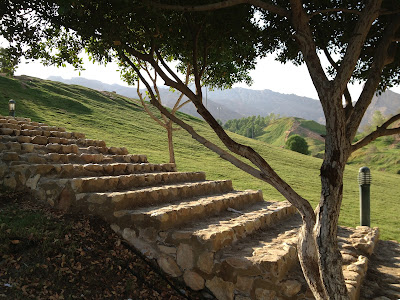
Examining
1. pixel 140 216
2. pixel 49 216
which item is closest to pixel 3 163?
pixel 49 216

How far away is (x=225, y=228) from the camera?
5.04 m

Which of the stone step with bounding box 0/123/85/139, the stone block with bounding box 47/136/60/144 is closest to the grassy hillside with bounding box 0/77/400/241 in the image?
the stone step with bounding box 0/123/85/139

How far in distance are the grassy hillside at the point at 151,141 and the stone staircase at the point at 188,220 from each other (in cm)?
442

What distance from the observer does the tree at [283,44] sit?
11.9ft

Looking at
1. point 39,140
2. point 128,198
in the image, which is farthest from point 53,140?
point 128,198

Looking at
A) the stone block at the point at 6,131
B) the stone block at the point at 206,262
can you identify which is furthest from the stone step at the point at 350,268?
the stone block at the point at 6,131

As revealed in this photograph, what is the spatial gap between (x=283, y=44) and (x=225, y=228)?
3320mm

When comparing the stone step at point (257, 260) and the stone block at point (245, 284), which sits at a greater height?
the stone step at point (257, 260)

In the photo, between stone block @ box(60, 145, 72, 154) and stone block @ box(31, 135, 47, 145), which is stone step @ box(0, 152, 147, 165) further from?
stone block @ box(31, 135, 47, 145)

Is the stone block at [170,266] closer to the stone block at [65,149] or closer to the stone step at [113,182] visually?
the stone step at [113,182]

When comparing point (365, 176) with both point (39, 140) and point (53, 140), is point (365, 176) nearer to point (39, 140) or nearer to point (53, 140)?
point (53, 140)

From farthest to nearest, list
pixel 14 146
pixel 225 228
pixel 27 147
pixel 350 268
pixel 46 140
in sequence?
pixel 46 140 → pixel 27 147 → pixel 14 146 → pixel 225 228 → pixel 350 268

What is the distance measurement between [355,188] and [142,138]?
45.3ft

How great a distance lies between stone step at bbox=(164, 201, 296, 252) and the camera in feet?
15.2
